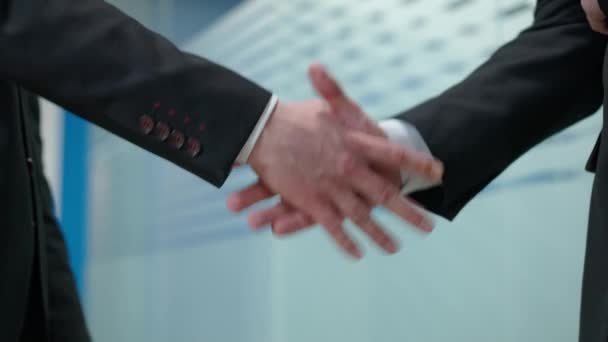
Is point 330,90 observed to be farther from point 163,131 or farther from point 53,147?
point 53,147

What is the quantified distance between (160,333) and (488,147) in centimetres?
162

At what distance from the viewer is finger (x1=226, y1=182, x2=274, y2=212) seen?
0.78 m

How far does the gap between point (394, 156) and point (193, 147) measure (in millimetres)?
216

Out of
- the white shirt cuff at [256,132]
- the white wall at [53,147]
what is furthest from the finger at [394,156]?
the white wall at [53,147]

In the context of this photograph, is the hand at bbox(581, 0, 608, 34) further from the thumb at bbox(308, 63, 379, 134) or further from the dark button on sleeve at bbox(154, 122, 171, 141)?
the dark button on sleeve at bbox(154, 122, 171, 141)

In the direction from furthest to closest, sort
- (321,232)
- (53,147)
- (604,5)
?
(53,147) → (321,232) → (604,5)

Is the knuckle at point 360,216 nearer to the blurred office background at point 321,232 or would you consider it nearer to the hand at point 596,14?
the hand at point 596,14

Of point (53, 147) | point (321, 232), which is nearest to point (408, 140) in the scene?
point (321, 232)

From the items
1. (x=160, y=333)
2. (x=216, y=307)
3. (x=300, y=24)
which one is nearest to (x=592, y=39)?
(x=300, y=24)

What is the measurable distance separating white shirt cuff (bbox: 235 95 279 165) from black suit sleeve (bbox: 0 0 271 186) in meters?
0.02

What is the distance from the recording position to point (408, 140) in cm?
89

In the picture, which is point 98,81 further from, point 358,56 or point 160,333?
point 160,333

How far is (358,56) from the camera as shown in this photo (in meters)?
1.54

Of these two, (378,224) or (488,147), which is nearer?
(378,224)
